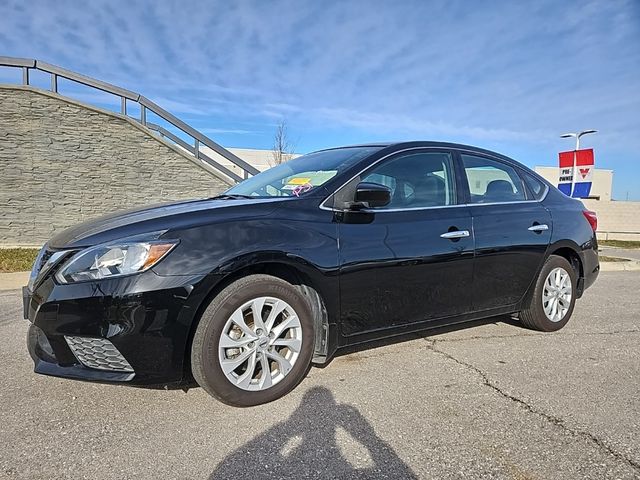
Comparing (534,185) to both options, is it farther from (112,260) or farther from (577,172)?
(577,172)

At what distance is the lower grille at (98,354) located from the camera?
8.14ft

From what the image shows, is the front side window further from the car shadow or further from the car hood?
the car shadow

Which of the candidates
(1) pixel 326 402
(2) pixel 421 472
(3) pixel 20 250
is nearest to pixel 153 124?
(3) pixel 20 250

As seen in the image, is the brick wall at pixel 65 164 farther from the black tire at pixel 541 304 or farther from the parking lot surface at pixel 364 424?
the black tire at pixel 541 304

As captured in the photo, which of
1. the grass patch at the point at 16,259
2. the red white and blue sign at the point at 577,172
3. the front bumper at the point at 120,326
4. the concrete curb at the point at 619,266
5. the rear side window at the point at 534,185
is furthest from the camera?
the red white and blue sign at the point at 577,172

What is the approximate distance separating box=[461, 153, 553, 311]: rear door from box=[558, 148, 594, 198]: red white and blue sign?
7188mm

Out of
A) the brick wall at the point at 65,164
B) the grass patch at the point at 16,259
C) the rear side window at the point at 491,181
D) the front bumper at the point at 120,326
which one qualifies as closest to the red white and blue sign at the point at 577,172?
the rear side window at the point at 491,181

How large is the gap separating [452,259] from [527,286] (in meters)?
1.07

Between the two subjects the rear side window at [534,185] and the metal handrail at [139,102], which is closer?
the rear side window at [534,185]

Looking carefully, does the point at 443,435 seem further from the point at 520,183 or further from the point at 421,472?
the point at 520,183

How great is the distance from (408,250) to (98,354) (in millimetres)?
2044

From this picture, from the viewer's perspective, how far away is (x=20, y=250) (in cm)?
977

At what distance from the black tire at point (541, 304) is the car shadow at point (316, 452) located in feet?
7.69

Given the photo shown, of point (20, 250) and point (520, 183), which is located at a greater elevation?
point (520, 183)
